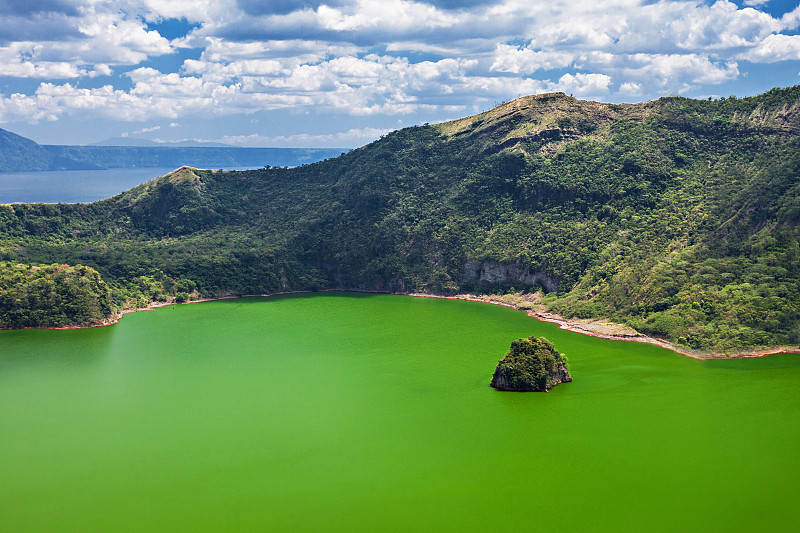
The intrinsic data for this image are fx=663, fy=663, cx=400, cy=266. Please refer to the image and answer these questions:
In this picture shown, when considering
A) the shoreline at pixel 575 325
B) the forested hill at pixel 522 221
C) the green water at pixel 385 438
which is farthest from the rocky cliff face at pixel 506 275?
the green water at pixel 385 438

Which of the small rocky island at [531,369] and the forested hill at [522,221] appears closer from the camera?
the small rocky island at [531,369]

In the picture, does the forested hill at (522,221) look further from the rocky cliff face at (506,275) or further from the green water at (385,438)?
the green water at (385,438)

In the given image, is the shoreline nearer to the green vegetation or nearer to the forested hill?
the forested hill

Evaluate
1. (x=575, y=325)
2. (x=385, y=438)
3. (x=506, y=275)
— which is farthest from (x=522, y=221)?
(x=385, y=438)

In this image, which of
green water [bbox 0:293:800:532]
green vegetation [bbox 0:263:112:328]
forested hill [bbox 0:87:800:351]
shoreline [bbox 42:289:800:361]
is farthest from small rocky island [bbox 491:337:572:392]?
green vegetation [bbox 0:263:112:328]

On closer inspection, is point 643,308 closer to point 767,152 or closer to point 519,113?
point 767,152

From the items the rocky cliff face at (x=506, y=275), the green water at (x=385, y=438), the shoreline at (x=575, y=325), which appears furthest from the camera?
the rocky cliff face at (x=506, y=275)

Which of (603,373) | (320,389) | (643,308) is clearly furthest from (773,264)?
(320,389)
